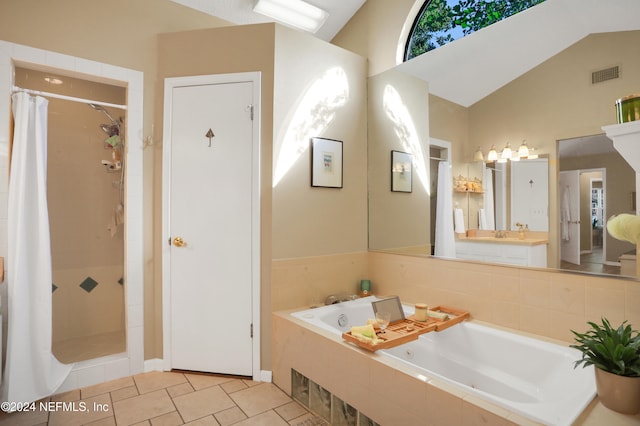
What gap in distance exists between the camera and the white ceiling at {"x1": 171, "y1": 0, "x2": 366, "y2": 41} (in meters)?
2.86

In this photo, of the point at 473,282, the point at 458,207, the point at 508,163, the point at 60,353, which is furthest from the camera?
the point at 60,353

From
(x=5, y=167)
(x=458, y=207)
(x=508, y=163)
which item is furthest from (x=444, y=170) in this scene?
(x=5, y=167)

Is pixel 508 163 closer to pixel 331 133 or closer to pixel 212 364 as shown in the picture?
pixel 331 133

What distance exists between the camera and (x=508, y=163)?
83.2 inches

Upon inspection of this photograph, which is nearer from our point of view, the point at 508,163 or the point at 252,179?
the point at 508,163

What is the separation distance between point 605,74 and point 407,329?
167 centimetres

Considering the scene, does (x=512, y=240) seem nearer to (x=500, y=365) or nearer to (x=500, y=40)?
(x=500, y=365)

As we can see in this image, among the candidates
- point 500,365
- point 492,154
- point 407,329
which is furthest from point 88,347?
point 492,154

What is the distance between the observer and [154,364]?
2.58 metres

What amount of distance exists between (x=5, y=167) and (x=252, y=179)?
1.50 m

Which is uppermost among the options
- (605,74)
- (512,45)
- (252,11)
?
(252,11)

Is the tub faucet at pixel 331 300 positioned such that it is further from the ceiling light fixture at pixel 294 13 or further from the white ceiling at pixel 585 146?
the ceiling light fixture at pixel 294 13

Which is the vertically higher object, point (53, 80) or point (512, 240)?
point (53, 80)

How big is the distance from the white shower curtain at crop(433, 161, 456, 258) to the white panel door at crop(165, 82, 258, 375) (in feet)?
4.55
